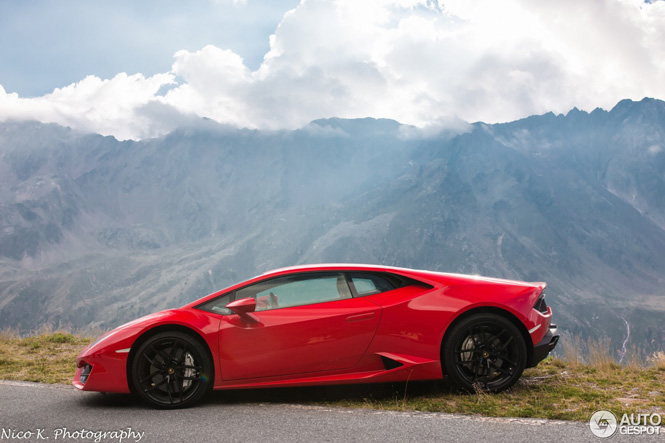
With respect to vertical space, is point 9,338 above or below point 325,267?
below

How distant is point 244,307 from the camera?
485 cm

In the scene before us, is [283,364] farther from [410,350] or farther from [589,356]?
[589,356]

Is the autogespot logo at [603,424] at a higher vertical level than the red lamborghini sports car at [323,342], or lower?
lower

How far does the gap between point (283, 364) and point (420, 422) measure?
1.35 metres

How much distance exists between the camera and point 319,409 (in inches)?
186

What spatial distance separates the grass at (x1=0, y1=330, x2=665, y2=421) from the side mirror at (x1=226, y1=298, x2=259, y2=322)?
88 centimetres

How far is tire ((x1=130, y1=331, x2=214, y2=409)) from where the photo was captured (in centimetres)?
492

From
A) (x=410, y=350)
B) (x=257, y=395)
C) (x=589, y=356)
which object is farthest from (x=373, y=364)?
(x=589, y=356)

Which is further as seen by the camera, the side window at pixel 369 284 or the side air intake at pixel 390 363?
the side window at pixel 369 284

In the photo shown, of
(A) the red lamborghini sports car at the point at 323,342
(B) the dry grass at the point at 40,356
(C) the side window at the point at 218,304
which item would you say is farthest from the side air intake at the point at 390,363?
(B) the dry grass at the point at 40,356

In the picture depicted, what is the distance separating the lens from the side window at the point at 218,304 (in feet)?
16.8

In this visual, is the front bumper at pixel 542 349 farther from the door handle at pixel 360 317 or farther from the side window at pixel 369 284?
the door handle at pixel 360 317

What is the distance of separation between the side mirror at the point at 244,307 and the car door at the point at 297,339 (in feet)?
0.10

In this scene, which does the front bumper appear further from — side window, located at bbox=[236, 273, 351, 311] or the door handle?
side window, located at bbox=[236, 273, 351, 311]
